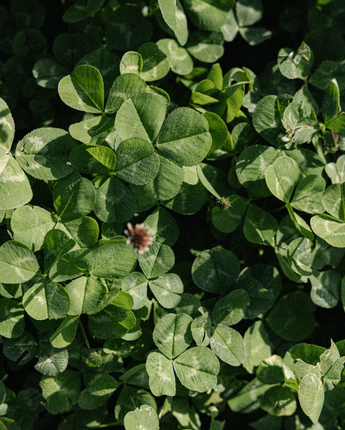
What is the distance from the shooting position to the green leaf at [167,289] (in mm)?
1555

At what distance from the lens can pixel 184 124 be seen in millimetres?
1440

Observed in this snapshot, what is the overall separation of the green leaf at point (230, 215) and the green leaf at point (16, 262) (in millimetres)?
745

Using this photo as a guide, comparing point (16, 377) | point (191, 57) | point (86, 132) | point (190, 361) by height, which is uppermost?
point (191, 57)

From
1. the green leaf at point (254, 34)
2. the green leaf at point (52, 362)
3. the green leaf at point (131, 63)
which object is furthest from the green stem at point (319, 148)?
the green leaf at point (52, 362)

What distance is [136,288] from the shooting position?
153cm

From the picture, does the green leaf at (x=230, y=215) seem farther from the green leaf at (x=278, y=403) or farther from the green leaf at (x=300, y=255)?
the green leaf at (x=278, y=403)

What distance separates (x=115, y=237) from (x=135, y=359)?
1.92 ft

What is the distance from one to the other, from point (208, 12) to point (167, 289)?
1.26 metres

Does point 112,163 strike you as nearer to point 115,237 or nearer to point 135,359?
point 115,237

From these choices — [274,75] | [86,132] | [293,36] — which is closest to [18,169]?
[86,132]

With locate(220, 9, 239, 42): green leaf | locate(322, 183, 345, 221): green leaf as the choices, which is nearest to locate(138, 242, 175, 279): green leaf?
locate(322, 183, 345, 221): green leaf

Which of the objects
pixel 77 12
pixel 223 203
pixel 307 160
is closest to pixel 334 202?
pixel 307 160

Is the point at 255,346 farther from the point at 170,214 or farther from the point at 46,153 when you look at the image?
the point at 46,153

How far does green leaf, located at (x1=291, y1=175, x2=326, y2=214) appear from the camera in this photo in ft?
5.21
